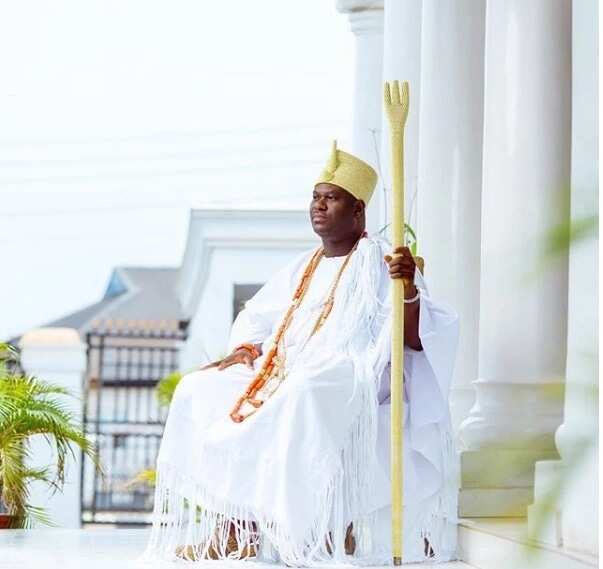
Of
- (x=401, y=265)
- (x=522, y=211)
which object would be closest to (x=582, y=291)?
(x=401, y=265)

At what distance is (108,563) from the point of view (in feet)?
17.3

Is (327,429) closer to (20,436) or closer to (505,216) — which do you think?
(505,216)

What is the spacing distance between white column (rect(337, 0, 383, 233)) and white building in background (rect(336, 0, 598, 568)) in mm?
1272

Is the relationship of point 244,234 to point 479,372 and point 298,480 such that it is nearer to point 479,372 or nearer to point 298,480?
point 479,372

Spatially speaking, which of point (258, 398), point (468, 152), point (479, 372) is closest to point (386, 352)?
point (258, 398)

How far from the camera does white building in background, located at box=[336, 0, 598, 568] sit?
4.28 metres

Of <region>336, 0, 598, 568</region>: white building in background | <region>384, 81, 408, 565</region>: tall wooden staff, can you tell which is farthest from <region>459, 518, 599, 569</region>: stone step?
<region>384, 81, 408, 565</region>: tall wooden staff

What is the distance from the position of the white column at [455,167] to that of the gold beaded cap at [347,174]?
1138mm

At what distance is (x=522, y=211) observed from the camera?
5.83 meters

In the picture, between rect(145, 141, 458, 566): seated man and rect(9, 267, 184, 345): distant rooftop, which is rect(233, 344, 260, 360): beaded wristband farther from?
rect(9, 267, 184, 345): distant rooftop

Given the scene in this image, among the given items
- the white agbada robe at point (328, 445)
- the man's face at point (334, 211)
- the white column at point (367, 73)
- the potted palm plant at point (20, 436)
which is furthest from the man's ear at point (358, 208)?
the white column at point (367, 73)

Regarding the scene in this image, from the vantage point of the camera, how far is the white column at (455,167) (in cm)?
658

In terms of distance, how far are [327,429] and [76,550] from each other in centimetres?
146

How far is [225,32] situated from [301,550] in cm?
3042
